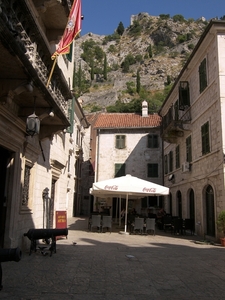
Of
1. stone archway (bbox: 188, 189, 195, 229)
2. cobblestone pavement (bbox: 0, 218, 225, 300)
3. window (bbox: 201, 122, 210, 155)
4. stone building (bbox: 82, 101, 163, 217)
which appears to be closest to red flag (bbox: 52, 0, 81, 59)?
cobblestone pavement (bbox: 0, 218, 225, 300)

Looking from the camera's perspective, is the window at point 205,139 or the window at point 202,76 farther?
the window at point 202,76

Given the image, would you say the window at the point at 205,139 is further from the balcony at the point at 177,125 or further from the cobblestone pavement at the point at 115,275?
the cobblestone pavement at the point at 115,275

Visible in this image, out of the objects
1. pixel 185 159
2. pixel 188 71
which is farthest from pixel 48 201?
pixel 188 71

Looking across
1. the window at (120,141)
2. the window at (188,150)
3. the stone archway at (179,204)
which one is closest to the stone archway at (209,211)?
the window at (188,150)

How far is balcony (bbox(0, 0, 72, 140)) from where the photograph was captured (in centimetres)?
520

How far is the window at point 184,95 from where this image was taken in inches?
652

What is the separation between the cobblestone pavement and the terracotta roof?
19.3 metres

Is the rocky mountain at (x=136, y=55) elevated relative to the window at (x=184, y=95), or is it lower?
elevated

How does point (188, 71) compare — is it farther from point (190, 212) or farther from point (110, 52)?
point (110, 52)

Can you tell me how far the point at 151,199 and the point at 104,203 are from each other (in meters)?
4.49

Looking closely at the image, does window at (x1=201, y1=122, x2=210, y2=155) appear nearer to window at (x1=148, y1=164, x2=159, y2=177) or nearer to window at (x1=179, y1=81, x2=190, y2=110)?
window at (x1=179, y1=81, x2=190, y2=110)

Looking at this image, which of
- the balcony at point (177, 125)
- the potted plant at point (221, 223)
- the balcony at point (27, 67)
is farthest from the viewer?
the balcony at point (177, 125)

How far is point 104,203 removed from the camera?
87.7 feet

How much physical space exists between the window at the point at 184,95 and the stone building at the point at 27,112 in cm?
792
